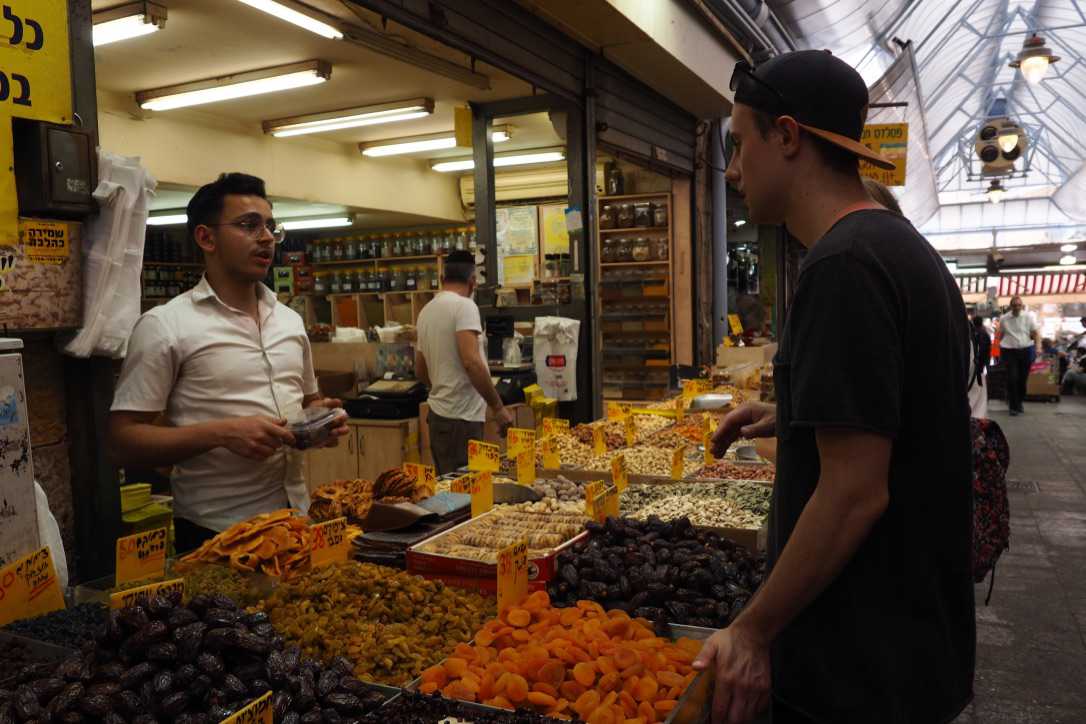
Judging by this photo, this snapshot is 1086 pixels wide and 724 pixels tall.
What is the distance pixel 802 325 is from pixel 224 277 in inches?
81.9

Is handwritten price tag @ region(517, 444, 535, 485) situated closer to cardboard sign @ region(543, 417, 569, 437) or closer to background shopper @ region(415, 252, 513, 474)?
cardboard sign @ region(543, 417, 569, 437)

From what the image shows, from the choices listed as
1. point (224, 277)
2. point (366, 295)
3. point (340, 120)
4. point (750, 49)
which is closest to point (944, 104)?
point (750, 49)

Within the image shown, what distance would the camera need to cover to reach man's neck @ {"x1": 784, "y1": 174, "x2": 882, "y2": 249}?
4.73 ft

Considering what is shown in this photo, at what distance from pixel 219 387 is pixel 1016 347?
14.7 m

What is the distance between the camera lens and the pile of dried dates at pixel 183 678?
1413mm

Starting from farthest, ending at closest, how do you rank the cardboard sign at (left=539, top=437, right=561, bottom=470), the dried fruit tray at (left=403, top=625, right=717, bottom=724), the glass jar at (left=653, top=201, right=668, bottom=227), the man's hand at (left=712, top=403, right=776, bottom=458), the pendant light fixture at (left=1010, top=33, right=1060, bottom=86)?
the pendant light fixture at (left=1010, top=33, right=1060, bottom=86) < the glass jar at (left=653, top=201, right=668, bottom=227) < the cardboard sign at (left=539, top=437, right=561, bottom=470) < the man's hand at (left=712, top=403, right=776, bottom=458) < the dried fruit tray at (left=403, top=625, right=717, bottom=724)

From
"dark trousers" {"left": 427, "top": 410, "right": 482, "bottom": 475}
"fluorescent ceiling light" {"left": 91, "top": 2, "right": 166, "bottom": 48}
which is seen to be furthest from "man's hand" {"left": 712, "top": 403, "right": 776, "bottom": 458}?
"fluorescent ceiling light" {"left": 91, "top": 2, "right": 166, "bottom": 48}

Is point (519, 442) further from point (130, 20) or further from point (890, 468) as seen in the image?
point (130, 20)

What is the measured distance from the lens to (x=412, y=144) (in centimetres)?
946

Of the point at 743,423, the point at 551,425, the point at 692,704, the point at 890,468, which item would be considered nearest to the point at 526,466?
the point at 551,425

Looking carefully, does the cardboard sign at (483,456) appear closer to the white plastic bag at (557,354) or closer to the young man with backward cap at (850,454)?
the young man with backward cap at (850,454)

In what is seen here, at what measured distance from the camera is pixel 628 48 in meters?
6.31

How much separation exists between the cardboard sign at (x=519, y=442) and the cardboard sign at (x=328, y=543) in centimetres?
108

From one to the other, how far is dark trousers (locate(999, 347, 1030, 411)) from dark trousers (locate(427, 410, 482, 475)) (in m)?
12.3
